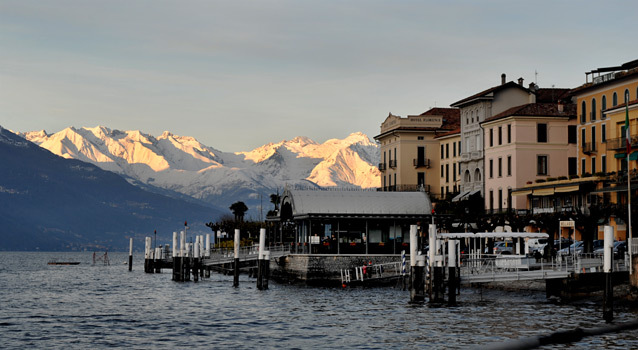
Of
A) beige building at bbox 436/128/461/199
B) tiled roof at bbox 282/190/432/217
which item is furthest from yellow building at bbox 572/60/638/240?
beige building at bbox 436/128/461/199

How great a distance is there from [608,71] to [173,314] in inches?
2331

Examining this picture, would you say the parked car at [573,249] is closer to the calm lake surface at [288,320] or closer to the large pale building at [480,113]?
the calm lake surface at [288,320]

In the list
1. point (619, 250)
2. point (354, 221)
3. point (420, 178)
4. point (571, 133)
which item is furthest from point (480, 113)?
point (619, 250)

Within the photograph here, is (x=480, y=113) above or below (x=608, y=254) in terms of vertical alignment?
above

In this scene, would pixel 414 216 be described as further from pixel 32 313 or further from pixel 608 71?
pixel 32 313

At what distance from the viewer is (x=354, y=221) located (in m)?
86.5

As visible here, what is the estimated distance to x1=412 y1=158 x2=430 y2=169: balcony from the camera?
139000 millimetres

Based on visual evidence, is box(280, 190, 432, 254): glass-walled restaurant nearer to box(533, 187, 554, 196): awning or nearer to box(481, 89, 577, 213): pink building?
box(533, 187, 554, 196): awning

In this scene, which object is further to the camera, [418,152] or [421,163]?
[418,152]

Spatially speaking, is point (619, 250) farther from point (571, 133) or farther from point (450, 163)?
point (450, 163)

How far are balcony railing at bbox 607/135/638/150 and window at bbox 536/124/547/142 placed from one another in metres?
18.5

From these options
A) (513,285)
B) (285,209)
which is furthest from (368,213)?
(513,285)

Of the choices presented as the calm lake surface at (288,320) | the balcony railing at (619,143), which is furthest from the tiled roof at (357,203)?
the balcony railing at (619,143)

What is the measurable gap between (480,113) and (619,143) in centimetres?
3343
